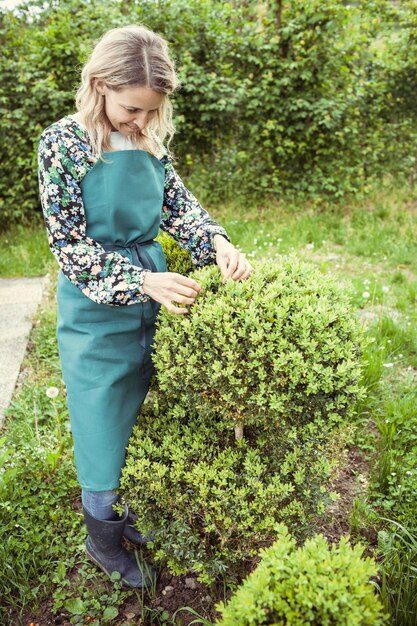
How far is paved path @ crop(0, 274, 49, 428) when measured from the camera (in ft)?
11.3

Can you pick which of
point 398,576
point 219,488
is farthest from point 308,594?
point 398,576

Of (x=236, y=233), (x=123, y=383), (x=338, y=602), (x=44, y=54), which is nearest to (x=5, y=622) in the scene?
(x=123, y=383)

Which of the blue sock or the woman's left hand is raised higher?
the woman's left hand

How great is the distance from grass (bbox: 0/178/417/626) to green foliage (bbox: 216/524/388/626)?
2.00ft

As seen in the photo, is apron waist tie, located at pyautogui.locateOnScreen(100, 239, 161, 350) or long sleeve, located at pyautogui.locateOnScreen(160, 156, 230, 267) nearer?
apron waist tie, located at pyautogui.locateOnScreen(100, 239, 161, 350)

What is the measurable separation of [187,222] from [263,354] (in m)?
0.81

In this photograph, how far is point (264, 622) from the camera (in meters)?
1.26

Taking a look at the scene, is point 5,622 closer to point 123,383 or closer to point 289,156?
point 123,383

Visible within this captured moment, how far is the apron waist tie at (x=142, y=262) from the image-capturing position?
6.48 ft

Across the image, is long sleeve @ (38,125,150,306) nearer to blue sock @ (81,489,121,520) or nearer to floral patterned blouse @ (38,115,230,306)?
floral patterned blouse @ (38,115,230,306)

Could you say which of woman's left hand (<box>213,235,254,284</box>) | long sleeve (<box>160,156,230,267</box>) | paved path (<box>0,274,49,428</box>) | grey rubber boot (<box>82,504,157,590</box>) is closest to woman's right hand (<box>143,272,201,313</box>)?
woman's left hand (<box>213,235,254,284</box>)

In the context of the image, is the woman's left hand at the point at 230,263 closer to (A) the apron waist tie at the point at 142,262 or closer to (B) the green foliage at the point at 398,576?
(A) the apron waist tie at the point at 142,262

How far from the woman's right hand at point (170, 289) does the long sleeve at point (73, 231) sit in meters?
0.04

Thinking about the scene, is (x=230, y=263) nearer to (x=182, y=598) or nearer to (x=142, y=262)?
(x=142, y=262)
